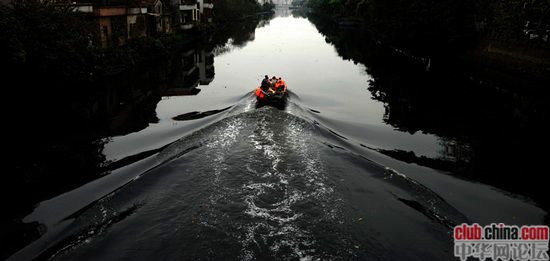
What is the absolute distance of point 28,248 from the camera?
446 inches

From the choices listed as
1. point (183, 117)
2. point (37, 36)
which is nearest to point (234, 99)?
point (183, 117)

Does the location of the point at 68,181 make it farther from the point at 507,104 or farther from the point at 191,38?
the point at 191,38

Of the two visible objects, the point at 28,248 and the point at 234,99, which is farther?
the point at 234,99

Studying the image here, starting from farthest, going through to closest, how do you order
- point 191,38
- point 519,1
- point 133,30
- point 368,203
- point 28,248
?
point 191,38 < point 133,30 < point 519,1 < point 368,203 < point 28,248

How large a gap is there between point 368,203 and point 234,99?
1896cm

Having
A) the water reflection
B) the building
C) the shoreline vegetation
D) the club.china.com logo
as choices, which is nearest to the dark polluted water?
the club.china.com logo

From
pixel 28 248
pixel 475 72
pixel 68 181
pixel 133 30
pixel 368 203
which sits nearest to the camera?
pixel 28 248

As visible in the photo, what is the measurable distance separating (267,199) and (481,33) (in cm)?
3845

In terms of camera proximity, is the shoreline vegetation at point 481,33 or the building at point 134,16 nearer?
the shoreline vegetation at point 481,33

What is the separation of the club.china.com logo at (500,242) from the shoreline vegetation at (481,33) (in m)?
21.2

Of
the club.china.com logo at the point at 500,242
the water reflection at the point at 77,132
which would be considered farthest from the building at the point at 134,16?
the club.china.com logo at the point at 500,242

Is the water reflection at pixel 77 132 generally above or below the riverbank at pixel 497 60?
below

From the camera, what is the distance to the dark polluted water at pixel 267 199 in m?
11.0

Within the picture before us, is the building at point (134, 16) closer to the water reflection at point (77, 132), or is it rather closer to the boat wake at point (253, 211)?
the water reflection at point (77, 132)
